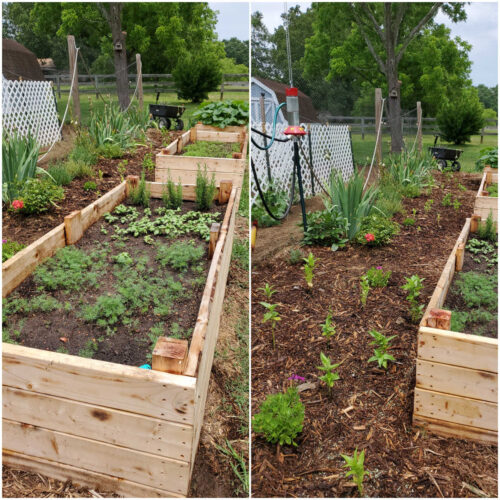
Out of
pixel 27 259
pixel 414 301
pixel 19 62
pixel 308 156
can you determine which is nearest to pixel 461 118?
pixel 308 156

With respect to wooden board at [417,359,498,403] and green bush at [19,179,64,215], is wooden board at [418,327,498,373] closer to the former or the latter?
wooden board at [417,359,498,403]

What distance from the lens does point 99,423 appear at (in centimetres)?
175

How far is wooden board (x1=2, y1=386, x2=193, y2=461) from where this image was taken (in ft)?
5.52

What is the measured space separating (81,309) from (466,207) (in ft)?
15.6

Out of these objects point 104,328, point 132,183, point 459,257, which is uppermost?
point 132,183

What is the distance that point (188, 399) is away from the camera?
1.62 m

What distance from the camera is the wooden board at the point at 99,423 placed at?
168cm

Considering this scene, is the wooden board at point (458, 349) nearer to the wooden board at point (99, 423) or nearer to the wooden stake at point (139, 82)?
the wooden board at point (99, 423)

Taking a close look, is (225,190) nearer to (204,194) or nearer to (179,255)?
(204,194)

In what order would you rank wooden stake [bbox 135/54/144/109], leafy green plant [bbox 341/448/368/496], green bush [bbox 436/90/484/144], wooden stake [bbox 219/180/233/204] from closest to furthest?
leafy green plant [bbox 341/448/368/496], wooden stake [bbox 219/180/233/204], wooden stake [bbox 135/54/144/109], green bush [bbox 436/90/484/144]

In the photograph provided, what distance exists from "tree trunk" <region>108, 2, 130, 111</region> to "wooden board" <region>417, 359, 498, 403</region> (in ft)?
32.3

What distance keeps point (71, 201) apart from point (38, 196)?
52 cm

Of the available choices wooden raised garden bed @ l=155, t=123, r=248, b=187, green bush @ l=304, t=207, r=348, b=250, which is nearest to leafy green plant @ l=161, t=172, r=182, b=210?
wooden raised garden bed @ l=155, t=123, r=248, b=187

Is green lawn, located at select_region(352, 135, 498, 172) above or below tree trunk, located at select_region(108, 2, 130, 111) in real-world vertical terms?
below
